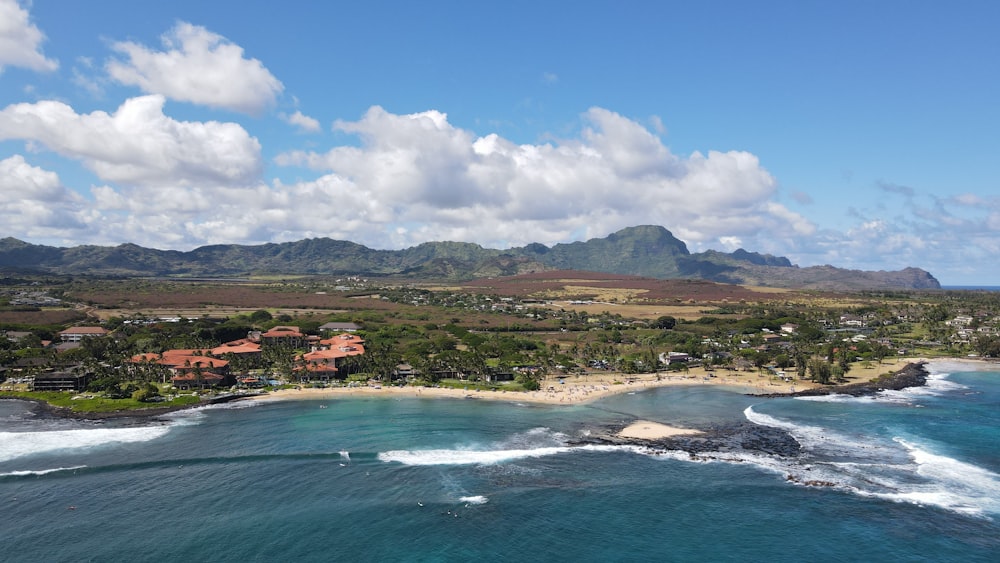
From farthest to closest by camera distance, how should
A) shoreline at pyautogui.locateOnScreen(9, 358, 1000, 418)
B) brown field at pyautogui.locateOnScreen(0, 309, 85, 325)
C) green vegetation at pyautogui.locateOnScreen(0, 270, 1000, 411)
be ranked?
brown field at pyautogui.locateOnScreen(0, 309, 85, 325)
green vegetation at pyautogui.locateOnScreen(0, 270, 1000, 411)
shoreline at pyautogui.locateOnScreen(9, 358, 1000, 418)

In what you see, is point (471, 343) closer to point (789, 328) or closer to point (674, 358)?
point (674, 358)

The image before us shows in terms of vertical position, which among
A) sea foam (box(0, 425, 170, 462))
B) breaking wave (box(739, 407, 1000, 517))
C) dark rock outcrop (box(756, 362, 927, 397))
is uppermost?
dark rock outcrop (box(756, 362, 927, 397))

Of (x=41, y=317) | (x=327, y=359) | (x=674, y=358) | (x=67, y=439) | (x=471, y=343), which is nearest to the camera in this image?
(x=67, y=439)

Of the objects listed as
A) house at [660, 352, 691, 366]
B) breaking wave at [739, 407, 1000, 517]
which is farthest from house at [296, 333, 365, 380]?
breaking wave at [739, 407, 1000, 517]

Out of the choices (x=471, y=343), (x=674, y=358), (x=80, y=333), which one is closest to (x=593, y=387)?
(x=674, y=358)

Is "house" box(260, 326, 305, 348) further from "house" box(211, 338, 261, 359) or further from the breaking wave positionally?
the breaking wave

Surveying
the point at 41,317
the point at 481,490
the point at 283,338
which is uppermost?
the point at 41,317

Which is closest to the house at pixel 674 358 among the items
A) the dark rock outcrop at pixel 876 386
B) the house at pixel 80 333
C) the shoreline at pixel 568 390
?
the shoreline at pixel 568 390

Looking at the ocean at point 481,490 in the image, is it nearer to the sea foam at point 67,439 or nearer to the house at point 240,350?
the sea foam at point 67,439
